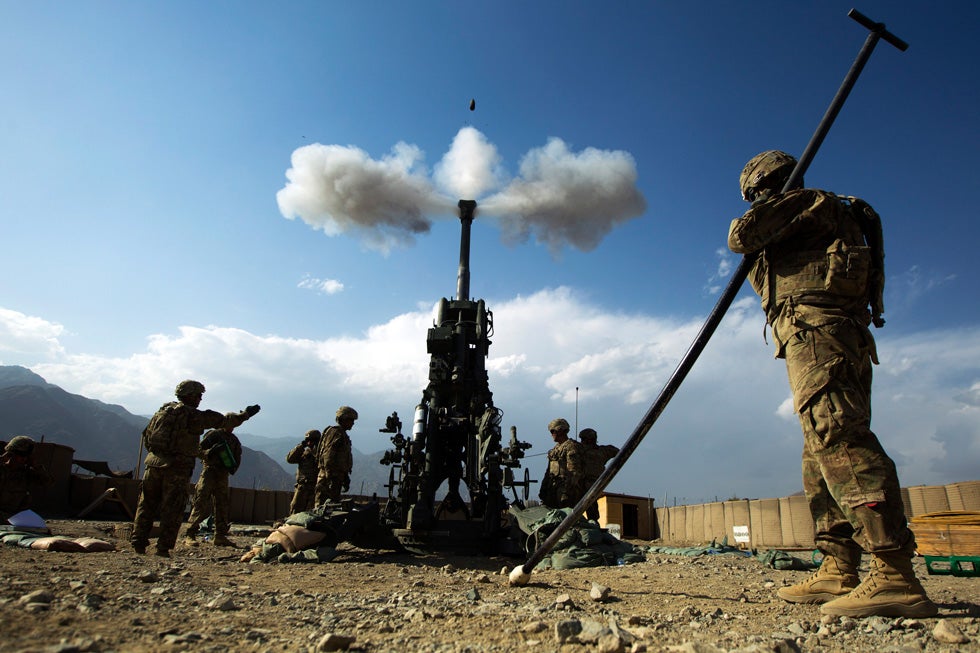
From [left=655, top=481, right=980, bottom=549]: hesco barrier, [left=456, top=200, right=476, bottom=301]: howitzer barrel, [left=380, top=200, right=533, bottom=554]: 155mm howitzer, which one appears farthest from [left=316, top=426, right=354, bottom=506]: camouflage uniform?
[left=655, top=481, right=980, bottom=549]: hesco barrier

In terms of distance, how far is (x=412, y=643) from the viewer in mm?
2117

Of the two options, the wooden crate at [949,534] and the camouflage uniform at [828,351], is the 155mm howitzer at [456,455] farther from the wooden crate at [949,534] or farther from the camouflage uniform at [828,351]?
the camouflage uniform at [828,351]

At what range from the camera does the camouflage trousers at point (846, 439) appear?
8.11ft

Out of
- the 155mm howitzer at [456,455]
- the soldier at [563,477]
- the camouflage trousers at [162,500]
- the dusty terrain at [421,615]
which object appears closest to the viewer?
the dusty terrain at [421,615]

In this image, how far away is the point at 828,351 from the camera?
2.73 m

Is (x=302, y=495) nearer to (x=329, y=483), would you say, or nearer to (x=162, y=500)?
(x=329, y=483)

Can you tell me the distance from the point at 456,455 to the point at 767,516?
6.71 metres

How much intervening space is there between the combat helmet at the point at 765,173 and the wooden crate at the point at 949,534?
12.9 feet

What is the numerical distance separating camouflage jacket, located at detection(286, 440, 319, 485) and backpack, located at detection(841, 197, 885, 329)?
31.2 feet

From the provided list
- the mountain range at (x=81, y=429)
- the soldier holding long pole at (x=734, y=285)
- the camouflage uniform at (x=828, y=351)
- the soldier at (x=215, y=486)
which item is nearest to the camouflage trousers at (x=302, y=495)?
the soldier at (x=215, y=486)

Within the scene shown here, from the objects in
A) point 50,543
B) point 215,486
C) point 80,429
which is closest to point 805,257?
point 50,543

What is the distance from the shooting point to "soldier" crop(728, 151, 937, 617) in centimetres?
246

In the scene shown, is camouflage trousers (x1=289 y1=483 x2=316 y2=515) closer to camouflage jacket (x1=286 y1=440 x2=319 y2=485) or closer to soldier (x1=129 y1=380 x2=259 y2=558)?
camouflage jacket (x1=286 y1=440 x2=319 y2=485)

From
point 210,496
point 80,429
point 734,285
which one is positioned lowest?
point 210,496
